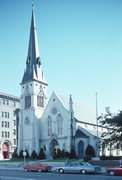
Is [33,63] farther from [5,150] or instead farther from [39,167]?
[39,167]

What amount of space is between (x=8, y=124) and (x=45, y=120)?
23.1 metres

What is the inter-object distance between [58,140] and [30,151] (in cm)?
794

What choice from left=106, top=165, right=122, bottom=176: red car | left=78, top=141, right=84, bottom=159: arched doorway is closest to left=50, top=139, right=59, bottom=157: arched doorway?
left=78, top=141, right=84, bottom=159: arched doorway

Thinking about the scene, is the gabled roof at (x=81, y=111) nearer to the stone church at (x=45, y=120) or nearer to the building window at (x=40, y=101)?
the stone church at (x=45, y=120)

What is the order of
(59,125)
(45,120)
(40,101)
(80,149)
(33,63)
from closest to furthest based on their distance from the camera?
(80,149)
(59,125)
(45,120)
(40,101)
(33,63)

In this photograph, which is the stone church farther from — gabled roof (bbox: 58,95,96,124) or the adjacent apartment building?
the adjacent apartment building

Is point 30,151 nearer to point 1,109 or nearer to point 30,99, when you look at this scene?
point 30,99

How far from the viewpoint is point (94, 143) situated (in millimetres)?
54406

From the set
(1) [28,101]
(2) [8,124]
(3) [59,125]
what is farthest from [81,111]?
(2) [8,124]

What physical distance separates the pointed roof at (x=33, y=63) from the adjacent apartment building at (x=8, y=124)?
54.7ft

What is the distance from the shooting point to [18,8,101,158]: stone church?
186 feet

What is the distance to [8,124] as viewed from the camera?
267 ft

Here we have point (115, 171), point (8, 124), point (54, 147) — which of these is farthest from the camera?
point (8, 124)

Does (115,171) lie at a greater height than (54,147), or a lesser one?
greater
